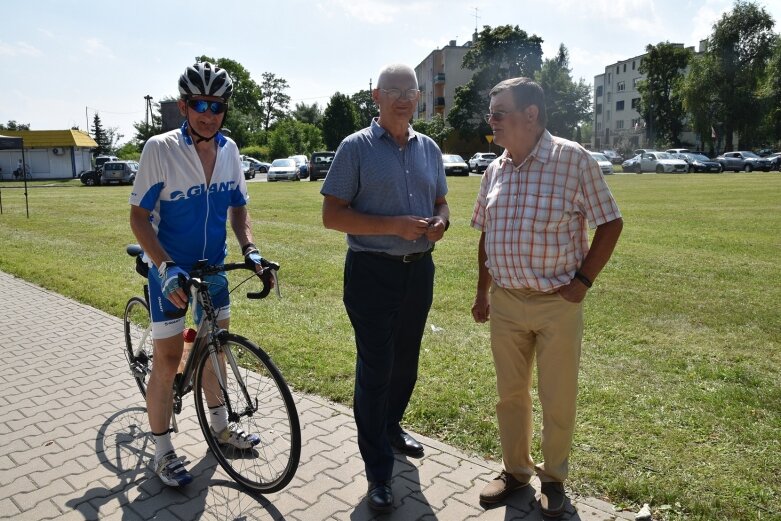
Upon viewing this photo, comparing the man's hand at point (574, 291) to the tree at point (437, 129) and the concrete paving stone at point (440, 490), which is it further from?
the tree at point (437, 129)

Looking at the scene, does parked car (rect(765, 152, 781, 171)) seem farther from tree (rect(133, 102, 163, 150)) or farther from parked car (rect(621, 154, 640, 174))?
tree (rect(133, 102, 163, 150))

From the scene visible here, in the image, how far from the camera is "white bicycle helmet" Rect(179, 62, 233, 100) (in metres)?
3.38

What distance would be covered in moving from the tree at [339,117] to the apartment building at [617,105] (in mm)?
36381

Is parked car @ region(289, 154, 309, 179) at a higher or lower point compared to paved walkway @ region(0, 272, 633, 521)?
higher

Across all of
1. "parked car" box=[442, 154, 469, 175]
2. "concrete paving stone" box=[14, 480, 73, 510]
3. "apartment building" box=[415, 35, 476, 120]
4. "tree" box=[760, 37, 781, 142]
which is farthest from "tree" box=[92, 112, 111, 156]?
"concrete paving stone" box=[14, 480, 73, 510]

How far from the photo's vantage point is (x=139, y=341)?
4762 mm

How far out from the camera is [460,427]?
432 centimetres

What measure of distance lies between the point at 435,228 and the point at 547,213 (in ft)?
1.84

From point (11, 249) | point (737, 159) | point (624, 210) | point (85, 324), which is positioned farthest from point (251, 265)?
point (737, 159)

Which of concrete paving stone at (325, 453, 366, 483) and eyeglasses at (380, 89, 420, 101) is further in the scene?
concrete paving stone at (325, 453, 366, 483)

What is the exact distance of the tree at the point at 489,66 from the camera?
66.7 meters

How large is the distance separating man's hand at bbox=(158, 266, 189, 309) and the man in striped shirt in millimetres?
1575

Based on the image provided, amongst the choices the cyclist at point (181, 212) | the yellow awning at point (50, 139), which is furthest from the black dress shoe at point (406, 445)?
the yellow awning at point (50, 139)

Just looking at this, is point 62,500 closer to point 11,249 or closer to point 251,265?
point 251,265
